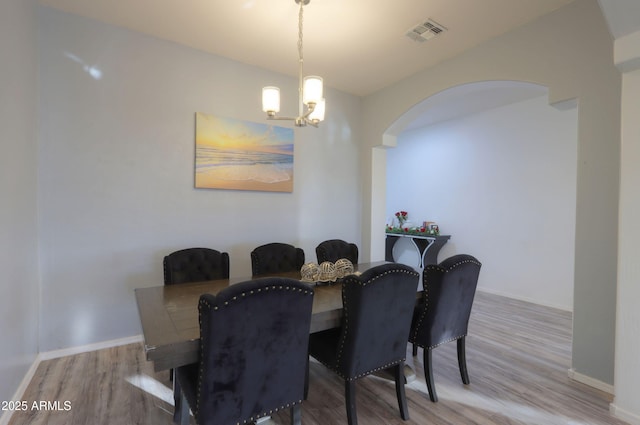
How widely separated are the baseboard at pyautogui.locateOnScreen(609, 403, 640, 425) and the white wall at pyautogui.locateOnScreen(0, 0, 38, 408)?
3.68m

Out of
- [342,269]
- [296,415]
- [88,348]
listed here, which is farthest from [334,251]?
[88,348]

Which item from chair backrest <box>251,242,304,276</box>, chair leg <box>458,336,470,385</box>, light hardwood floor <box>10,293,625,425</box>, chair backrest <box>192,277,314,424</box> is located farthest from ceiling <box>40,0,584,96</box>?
light hardwood floor <box>10,293,625,425</box>

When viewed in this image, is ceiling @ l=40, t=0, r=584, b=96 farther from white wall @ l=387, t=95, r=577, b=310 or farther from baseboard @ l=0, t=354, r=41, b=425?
baseboard @ l=0, t=354, r=41, b=425

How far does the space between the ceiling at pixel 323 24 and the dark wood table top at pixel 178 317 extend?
87.6 inches

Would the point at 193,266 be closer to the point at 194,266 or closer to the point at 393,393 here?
the point at 194,266

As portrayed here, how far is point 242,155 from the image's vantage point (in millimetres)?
3455

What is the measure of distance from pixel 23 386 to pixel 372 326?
2413 mm

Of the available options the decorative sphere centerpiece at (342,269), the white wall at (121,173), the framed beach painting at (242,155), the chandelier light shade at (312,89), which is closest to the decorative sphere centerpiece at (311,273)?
the decorative sphere centerpiece at (342,269)

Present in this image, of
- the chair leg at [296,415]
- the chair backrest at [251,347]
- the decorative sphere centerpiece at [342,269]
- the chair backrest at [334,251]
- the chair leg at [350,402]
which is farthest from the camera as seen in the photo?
the chair backrest at [334,251]

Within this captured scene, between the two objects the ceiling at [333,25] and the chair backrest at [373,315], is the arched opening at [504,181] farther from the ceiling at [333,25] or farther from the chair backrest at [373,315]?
the chair backrest at [373,315]

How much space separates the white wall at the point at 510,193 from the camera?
4.23 meters

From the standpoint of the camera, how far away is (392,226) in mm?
6629

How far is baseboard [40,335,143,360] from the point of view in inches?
102

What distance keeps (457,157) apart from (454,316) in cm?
405
